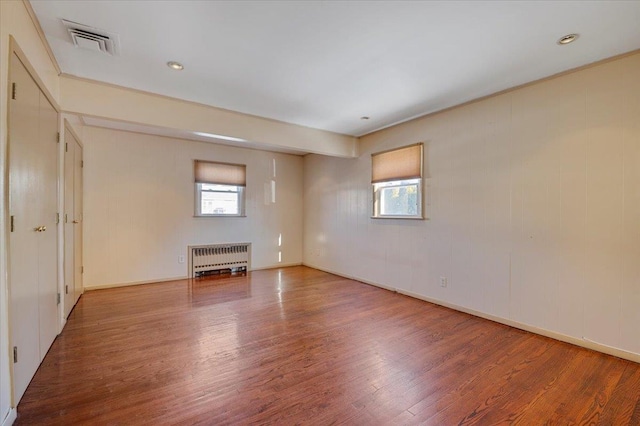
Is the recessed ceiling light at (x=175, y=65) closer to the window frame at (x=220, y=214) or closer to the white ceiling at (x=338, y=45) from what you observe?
the white ceiling at (x=338, y=45)

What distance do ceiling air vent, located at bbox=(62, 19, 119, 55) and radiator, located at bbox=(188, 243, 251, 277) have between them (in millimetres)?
3496

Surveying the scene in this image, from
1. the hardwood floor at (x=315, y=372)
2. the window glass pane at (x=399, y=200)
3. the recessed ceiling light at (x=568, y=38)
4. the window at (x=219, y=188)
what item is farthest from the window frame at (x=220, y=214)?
the recessed ceiling light at (x=568, y=38)

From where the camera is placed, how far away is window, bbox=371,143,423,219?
13.2 feet

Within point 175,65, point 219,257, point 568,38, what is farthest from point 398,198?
point 219,257

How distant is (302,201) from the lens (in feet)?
21.4

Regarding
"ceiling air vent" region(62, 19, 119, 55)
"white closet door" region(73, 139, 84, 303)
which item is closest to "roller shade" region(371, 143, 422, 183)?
"ceiling air vent" region(62, 19, 119, 55)

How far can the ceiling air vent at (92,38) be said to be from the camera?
208 centimetres

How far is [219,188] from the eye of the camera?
5.50 metres

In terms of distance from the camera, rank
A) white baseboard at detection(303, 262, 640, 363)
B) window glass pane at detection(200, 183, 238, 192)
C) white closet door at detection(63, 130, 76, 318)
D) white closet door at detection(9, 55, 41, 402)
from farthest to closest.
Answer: window glass pane at detection(200, 183, 238, 192) → white closet door at detection(63, 130, 76, 318) → white baseboard at detection(303, 262, 640, 363) → white closet door at detection(9, 55, 41, 402)

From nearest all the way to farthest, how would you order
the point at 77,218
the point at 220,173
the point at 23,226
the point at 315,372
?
the point at 23,226, the point at 315,372, the point at 77,218, the point at 220,173

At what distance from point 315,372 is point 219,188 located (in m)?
4.20

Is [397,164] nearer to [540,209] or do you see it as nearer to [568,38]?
[540,209]

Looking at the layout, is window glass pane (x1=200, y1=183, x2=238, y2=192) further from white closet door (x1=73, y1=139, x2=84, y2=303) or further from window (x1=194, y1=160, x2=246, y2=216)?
white closet door (x1=73, y1=139, x2=84, y2=303)

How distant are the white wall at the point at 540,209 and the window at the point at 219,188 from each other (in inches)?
122
